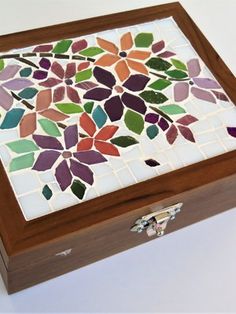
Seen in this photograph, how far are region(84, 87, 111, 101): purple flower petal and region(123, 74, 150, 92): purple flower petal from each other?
4 centimetres

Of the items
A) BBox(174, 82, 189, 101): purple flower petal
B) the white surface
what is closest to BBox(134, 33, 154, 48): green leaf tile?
BBox(174, 82, 189, 101): purple flower petal

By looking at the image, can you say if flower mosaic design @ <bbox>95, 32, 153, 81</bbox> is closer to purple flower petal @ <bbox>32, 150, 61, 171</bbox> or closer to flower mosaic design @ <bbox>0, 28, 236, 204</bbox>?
flower mosaic design @ <bbox>0, 28, 236, 204</bbox>

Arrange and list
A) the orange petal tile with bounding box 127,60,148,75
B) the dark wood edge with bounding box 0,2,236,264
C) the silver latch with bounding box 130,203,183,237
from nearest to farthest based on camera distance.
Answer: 1. the dark wood edge with bounding box 0,2,236,264
2. the silver latch with bounding box 130,203,183,237
3. the orange petal tile with bounding box 127,60,148,75

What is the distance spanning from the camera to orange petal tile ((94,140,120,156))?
930mm

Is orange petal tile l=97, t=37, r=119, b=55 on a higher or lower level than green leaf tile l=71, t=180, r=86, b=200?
higher

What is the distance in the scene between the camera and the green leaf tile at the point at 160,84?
1021mm

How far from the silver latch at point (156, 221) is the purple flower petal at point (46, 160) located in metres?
0.15

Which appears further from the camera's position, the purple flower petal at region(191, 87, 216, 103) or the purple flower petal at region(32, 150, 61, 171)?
the purple flower petal at region(191, 87, 216, 103)

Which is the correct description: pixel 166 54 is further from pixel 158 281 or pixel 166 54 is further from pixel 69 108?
pixel 158 281

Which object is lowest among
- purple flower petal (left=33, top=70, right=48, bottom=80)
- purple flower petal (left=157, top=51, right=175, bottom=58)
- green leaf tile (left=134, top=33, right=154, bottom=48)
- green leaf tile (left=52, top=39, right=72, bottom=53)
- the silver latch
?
the silver latch

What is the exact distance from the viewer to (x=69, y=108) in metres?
0.97

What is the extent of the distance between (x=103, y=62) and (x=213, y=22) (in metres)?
0.45

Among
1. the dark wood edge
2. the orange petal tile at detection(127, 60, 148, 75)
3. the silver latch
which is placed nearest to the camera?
the dark wood edge

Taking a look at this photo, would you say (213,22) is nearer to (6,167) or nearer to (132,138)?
(132,138)
